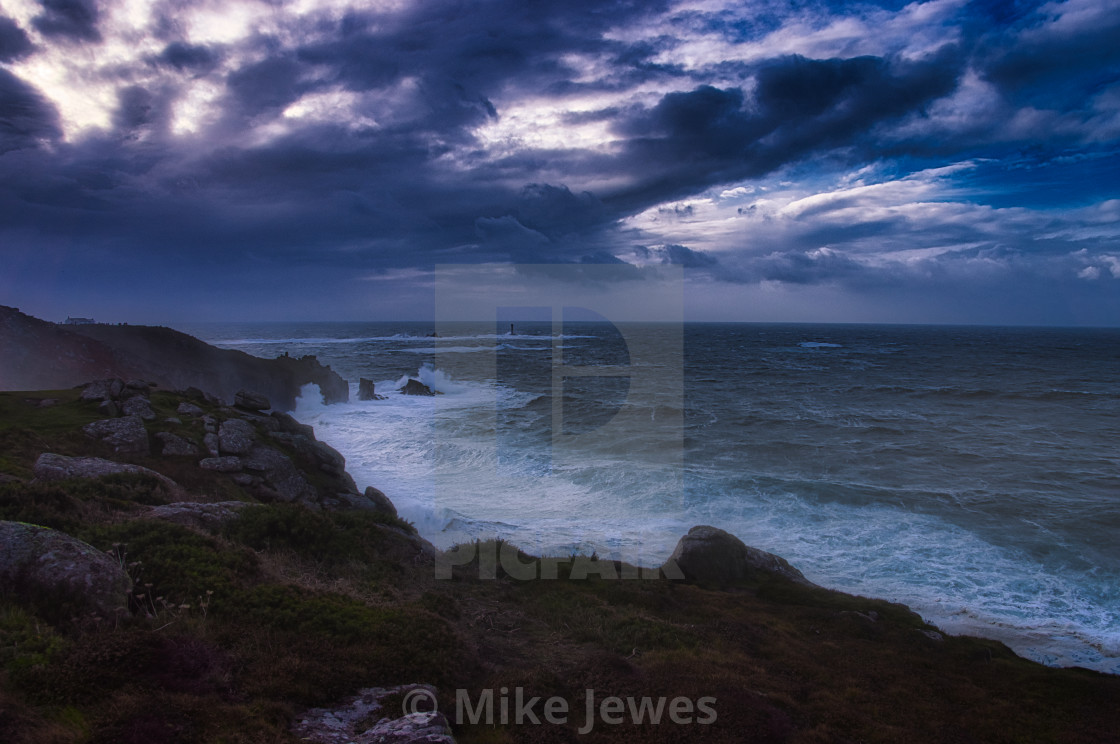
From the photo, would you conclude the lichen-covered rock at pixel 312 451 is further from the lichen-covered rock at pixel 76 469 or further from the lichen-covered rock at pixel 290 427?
the lichen-covered rock at pixel 76 469

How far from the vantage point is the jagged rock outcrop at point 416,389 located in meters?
50.6

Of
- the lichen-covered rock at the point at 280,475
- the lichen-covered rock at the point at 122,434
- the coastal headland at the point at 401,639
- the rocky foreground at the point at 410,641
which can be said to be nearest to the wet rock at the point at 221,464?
the coastal headland at the point at 401,639

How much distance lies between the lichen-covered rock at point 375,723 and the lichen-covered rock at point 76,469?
10.7 meters

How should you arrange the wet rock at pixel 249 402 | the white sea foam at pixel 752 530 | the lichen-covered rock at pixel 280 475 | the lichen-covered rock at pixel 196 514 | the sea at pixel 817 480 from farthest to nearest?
the wet rock at pixel 249 402 < the lichen-covered rock at pixel 280 475 < the sea at pixel 817 480 < the white sea foam at pixel 752 530 < the lichen-covered rock at pixel 196 514

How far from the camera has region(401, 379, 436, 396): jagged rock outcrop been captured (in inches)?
1991

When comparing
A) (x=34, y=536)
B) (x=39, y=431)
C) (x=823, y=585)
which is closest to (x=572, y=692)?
(x=34, y=536)

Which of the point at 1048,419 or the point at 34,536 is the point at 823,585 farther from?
the point at 1048,419

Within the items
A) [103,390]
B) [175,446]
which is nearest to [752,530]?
[175,446]

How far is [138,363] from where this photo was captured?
40.2 m

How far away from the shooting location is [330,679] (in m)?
Result: 7.65

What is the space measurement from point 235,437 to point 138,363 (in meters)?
29.2

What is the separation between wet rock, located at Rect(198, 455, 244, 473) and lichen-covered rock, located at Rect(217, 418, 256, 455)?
0.57m

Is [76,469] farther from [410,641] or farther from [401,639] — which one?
[410,641]

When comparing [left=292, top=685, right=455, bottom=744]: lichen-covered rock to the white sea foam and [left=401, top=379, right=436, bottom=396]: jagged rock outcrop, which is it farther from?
[left=401, top=379, right=436, bottom=396]: jagged rock outcrop
